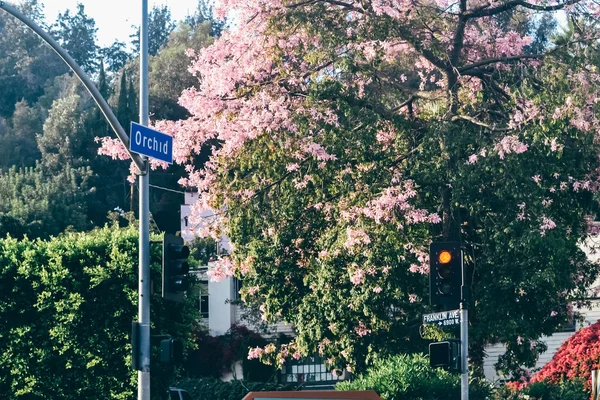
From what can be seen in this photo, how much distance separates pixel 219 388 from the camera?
32.3 metres

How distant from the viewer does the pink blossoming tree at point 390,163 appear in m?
25.9

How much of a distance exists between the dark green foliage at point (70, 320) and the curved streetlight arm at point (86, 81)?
858 cm

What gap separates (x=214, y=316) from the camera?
43125 mm

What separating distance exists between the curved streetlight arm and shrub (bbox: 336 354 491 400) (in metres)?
7.98

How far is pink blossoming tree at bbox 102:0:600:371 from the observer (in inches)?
1020

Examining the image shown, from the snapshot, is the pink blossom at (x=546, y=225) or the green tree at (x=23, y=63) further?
the green tree at (x=23, y=63)

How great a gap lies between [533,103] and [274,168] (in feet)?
22.1

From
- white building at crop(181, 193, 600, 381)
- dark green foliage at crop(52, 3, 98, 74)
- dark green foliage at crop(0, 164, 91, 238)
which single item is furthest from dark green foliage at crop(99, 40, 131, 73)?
white building at crop(181, 193, 600, 381)

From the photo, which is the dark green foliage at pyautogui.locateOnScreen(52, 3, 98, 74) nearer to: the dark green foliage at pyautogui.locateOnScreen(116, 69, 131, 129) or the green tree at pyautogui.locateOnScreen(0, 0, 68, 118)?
the green tree at pyautogui.locateOnScreen(0, 0, 68, 118)

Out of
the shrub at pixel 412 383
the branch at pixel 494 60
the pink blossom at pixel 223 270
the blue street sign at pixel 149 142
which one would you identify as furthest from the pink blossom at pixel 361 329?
the blue street sign at pixel 149 142

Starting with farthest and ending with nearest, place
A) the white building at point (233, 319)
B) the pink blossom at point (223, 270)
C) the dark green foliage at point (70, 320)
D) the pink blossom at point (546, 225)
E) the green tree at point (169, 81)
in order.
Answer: the green tree at point (169, 81), the white building at point (233, 319), the pink blossom at point (223, 270), the dark green foliage at point (70, 320), the pink blossom at point (546, 225)

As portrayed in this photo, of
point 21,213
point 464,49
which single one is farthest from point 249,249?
point 21,213

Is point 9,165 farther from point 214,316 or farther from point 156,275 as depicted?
point 156,275

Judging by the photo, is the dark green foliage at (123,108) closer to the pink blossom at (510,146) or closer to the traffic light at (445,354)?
the pink blossom at (510,146)
